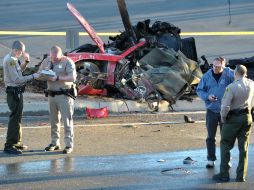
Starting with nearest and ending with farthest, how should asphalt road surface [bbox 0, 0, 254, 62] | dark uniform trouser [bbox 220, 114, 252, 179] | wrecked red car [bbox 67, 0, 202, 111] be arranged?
dark uniform trouser [bbox 220, 114, 252, 179], wrecked red car [bbox 67, 0, 202, 111], asphalt road surface [bbox 0, 0, 254, 62]

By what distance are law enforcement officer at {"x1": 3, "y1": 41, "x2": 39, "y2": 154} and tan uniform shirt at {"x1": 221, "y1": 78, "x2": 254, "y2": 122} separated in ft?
10.5

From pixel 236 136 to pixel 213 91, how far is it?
911mm

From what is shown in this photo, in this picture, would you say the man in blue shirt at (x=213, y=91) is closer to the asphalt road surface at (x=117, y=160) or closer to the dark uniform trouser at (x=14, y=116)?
the asphalt road surface at (x=117, y=160)

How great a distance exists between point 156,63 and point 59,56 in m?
5.11

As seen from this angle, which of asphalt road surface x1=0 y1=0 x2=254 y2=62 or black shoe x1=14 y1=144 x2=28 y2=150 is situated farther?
asphalt road surface x1=0 y1=0 x2=254 y2=62

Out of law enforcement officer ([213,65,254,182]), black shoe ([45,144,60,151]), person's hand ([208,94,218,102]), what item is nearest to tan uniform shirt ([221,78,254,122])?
law enforcement officer ([213,65,254,182])

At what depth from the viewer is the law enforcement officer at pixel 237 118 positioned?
8539 millimetres

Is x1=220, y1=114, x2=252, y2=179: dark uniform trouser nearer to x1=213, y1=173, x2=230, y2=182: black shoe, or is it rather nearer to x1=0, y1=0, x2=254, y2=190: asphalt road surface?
x1=213, y1=173, x2=230, y2=182: black shoe

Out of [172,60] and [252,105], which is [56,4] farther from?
[252,105]

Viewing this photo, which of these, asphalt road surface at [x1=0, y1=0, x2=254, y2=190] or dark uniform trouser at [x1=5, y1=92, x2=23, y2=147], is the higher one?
dark uniform trouser at [x1=5, y1=92, x2=23, y2=147]

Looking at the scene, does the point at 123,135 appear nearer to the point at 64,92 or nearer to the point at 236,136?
the point at 64,92

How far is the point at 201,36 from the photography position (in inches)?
958

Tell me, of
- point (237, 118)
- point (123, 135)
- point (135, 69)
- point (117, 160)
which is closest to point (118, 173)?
point (117, 160)

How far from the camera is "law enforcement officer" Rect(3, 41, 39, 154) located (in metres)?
10.2
